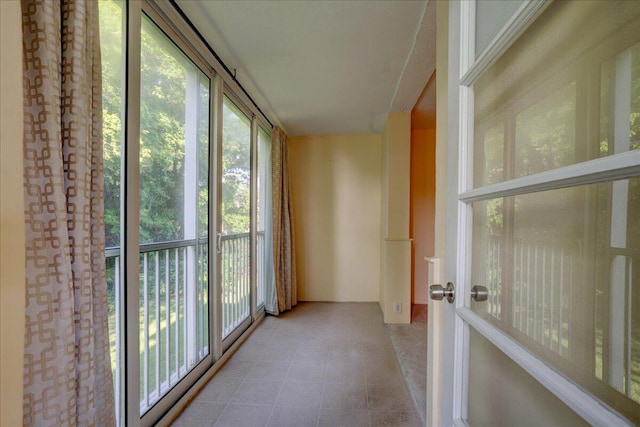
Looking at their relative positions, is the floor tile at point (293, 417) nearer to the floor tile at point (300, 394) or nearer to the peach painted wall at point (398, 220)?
the floor tile at point (300, 394)

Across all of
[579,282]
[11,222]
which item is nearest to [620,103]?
[579,282]

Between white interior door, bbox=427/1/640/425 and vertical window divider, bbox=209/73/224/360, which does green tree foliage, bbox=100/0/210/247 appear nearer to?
vertical window divider, bbox=209/73/224/360

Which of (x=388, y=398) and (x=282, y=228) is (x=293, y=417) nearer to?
(x=388, y=398)

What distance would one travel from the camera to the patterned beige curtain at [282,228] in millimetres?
3172

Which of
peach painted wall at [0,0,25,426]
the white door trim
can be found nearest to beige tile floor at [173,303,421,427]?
peach painted wall at [0,0,25,426]

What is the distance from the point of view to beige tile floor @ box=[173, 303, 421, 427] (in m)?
1.52

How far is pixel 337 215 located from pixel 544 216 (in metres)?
3.30

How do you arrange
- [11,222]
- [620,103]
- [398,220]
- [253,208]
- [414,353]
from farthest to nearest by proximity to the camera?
1. [398,220]
2. [253,208]
3. [414,353]
4. [11,222]
5. [620,103]

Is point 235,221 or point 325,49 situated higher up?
point 325,49

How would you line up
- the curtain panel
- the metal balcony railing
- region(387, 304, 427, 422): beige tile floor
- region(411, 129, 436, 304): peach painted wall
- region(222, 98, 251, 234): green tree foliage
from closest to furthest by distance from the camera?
1. the metal balcony railing
2. region(387, 304, 427, 422): beige tile floor
3. region(222, 98, 251, 234): green tree foliage
4. the curtain panel
5. region(411, 129, 436, 304): peach painted wall

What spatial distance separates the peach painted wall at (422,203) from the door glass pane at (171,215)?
274 centimetres

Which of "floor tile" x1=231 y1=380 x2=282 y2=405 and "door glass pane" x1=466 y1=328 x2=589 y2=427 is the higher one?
"door glass pane" x1=466 y1=328 x2=589 y2=427

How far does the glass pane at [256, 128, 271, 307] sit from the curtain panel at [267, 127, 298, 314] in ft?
0.32

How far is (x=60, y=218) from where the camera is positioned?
772mm
